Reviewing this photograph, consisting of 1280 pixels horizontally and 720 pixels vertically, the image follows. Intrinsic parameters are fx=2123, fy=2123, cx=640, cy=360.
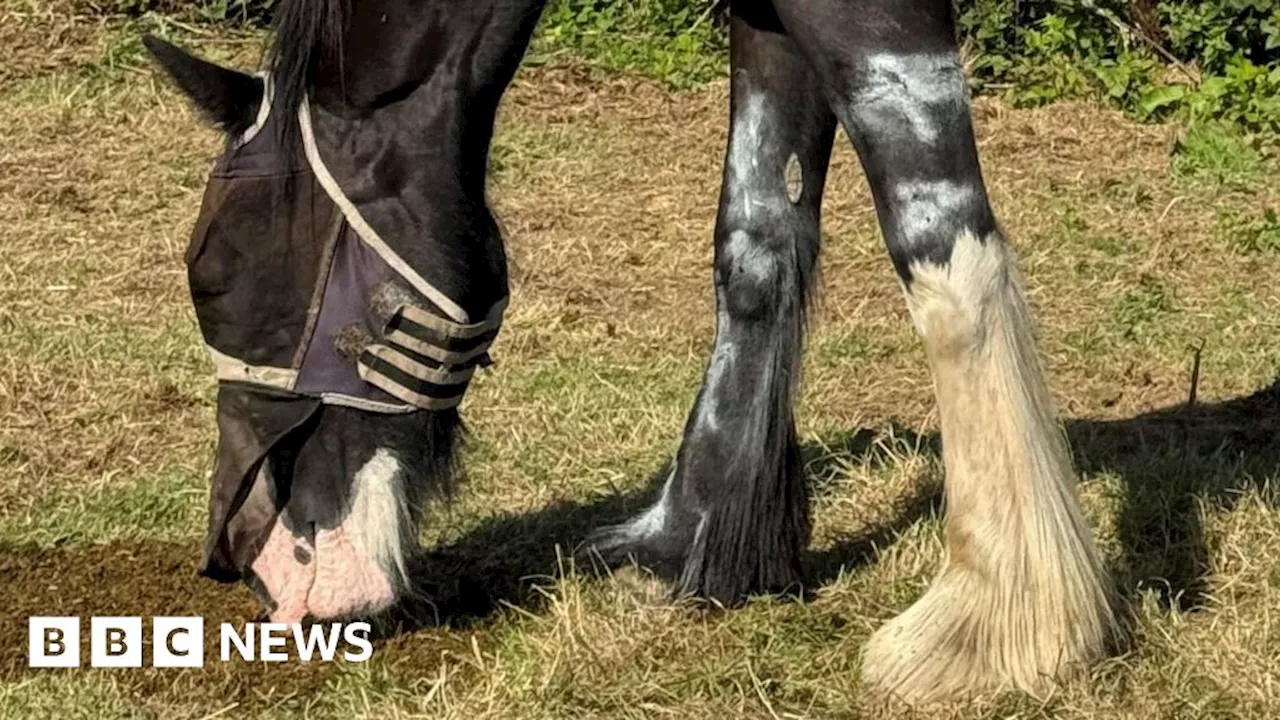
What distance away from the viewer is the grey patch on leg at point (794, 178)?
3.84 m

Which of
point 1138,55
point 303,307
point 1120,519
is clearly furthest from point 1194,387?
point 1138,55

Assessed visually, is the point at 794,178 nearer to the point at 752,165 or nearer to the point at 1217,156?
the point at 752,165

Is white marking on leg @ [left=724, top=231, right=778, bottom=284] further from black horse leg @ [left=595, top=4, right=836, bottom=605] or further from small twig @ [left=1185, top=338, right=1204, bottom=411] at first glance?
small twig @ [left=1185, top=338, right=1204, bottom=411]

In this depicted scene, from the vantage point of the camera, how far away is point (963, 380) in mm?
3258

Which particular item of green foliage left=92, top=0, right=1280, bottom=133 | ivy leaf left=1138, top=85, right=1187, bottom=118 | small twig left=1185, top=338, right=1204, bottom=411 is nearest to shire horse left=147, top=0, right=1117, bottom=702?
small twig left=1185, top=338, right=1204, bottom=411

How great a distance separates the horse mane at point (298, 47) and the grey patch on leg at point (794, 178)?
95 centimetres

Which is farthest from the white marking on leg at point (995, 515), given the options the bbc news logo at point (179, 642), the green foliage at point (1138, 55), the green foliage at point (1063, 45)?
the green foliage at point (1138, 55)

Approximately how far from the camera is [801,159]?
3.84m

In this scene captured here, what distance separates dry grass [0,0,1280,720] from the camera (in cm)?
348

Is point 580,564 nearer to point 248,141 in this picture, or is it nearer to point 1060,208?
point 248,141

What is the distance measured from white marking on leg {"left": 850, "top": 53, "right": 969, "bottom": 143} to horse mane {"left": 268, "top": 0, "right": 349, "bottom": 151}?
0.79 meters

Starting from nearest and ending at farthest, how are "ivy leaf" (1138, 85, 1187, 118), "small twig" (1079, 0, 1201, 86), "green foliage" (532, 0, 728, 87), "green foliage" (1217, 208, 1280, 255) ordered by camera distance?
"green foliage" (1217, 208, 1280, 255) → "ivy leaf" (1138, 85, 1187, 118) → "small twig" (1079, 0, 1201, 86) → "green foliage" (532, 0, 728, 87)

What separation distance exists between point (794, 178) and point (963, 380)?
72 centimetres

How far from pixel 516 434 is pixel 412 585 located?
3.68ft
